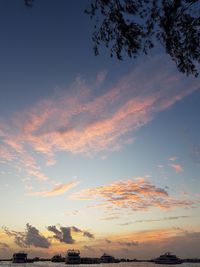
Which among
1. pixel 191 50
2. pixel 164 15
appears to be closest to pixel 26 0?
pixel 164 15

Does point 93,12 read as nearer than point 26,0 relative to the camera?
No

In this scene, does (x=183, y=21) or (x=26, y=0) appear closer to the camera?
(x=26, y=0)

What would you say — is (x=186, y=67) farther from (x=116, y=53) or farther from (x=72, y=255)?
(x=72, y=255)

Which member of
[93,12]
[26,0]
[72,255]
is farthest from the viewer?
[72,255]

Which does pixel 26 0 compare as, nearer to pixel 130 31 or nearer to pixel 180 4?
pixel 130 31

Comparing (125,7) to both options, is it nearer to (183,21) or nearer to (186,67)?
(183,21)

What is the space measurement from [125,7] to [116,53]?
2.10m

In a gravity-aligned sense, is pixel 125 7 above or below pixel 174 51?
above

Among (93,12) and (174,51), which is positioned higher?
(93,12)

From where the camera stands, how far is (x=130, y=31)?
1775cm

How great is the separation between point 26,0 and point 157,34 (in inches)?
249

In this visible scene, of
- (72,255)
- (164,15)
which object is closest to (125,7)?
(164,15)

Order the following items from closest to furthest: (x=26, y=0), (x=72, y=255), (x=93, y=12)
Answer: (x=26, y=0) < (x=93, y=12) < (x=72, y=255)

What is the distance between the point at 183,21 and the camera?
56.3ft
